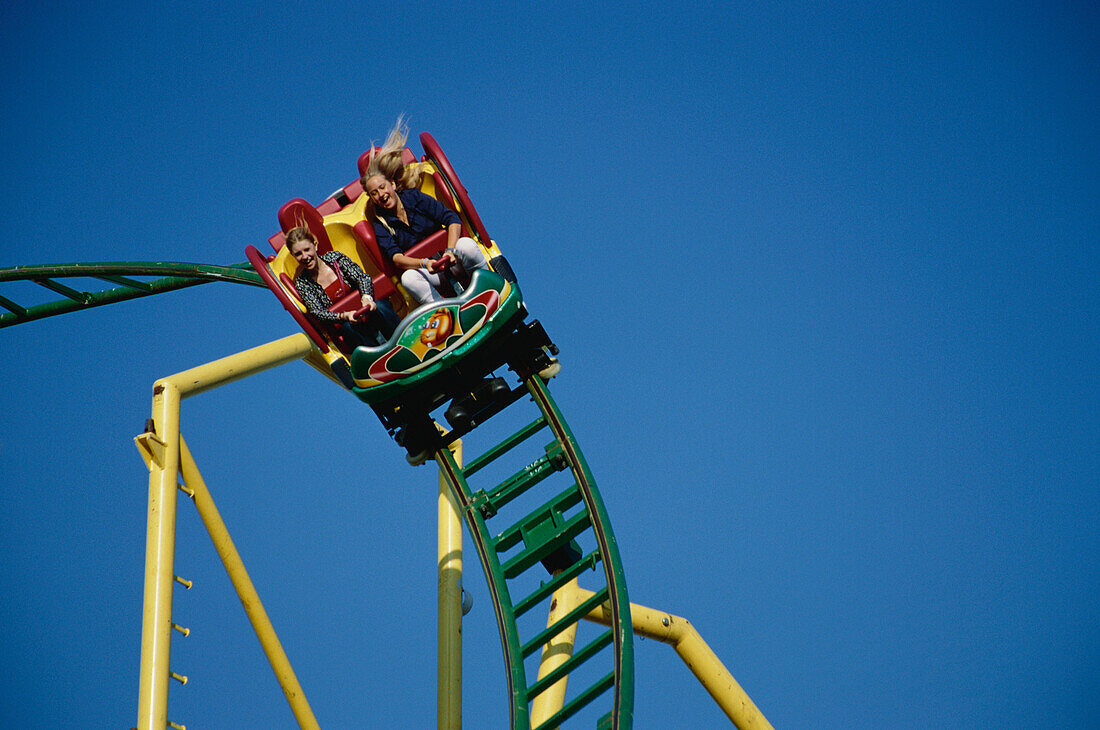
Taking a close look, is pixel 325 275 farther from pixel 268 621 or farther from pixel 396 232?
pixel 268 621

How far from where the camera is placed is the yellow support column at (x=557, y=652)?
16.3ft

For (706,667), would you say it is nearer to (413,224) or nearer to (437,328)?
(437,328)

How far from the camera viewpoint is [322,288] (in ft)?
18.3

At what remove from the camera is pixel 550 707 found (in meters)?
4.95

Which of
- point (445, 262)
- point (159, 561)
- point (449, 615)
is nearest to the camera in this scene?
point (159, 561)

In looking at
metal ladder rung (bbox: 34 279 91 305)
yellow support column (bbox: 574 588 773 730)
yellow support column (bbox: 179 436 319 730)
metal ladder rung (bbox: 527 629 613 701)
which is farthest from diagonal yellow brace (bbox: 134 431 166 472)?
yellow support column (bbox: 574 588 773 730)

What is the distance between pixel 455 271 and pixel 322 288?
0.64 m

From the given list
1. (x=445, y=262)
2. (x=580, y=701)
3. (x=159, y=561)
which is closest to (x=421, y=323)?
(x=445, y=262)

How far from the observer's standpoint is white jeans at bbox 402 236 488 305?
5430 millimetres

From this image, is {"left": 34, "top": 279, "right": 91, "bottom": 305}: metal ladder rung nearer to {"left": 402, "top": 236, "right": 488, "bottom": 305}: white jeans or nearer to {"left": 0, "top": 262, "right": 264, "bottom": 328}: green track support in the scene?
{"left": 0, "top": 262, "right": 264, "bottom": 328}: green track support

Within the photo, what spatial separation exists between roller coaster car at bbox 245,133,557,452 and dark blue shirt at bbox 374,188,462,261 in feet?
0.18

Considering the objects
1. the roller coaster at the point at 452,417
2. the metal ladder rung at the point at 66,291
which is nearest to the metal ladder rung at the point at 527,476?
the roller coaster at the point at 452,417

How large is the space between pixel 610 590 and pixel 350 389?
1530mm

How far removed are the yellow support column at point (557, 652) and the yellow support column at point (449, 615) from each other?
1.37 feet
